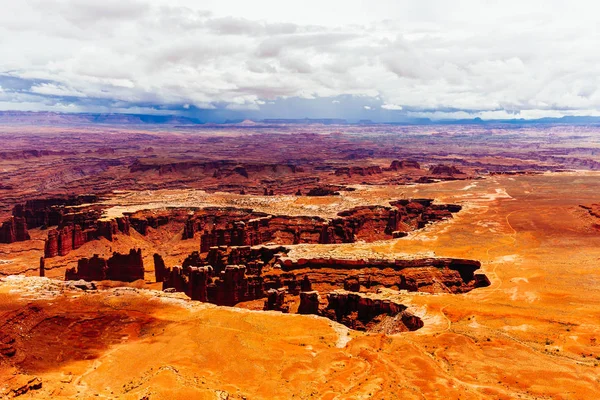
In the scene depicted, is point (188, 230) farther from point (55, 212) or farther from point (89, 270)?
point (55, 212)

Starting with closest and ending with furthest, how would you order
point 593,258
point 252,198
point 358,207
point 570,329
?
1. point 570,329
2. point 593,258
3. point 358,207
4. point 252,198

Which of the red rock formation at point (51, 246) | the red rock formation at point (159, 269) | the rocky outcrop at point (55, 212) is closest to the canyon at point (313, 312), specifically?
the red rock formation at point (51, 246)

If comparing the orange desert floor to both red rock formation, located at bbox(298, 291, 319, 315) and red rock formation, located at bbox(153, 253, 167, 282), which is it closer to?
red rock formation, located at bbox(298, 291, 319, 315)

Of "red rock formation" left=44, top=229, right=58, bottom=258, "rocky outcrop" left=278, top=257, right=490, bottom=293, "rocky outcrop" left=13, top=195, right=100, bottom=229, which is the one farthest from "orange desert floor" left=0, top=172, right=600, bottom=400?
"rocky outcrop" left=13, top=195, right=100, bottom=229

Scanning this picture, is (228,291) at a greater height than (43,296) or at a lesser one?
lesser

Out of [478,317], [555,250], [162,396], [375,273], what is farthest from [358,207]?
[162,396]

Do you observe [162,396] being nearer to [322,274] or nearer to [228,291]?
[228,291]

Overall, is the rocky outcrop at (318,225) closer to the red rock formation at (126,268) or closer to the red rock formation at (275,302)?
the red rock formation at (126,268)
